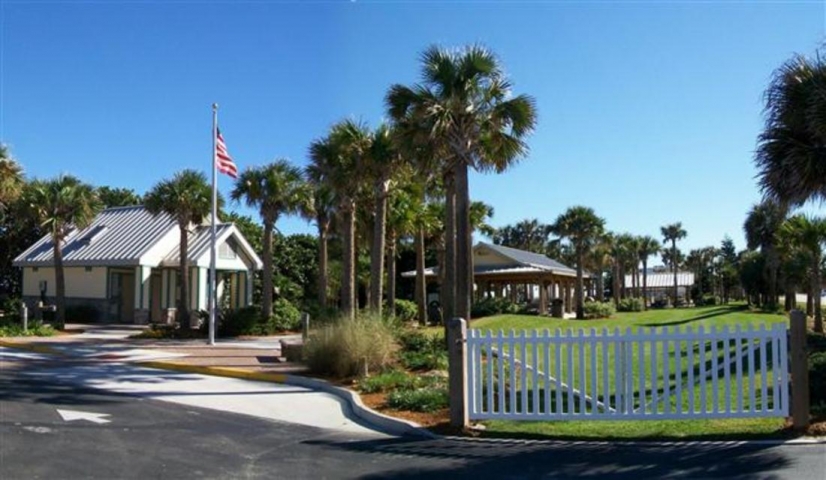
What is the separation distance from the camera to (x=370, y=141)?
76.9 ft

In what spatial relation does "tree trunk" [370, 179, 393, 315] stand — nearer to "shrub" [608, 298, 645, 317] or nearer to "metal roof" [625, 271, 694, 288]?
"shrub" [608, 298, 645, 317]

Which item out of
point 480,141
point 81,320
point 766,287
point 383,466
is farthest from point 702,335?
point 766,287

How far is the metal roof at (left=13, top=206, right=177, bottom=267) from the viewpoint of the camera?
34906 millimetres

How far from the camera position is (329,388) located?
13.0 metres

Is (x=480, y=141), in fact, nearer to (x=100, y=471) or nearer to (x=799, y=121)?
(x=799, y=121)

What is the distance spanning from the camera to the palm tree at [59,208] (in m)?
30.5

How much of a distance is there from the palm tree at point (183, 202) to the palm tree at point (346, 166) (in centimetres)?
610

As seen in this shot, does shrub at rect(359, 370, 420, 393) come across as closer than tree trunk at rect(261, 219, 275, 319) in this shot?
Yes

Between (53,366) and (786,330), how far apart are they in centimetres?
1475

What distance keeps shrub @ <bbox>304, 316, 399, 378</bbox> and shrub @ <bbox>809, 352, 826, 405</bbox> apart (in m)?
7.09

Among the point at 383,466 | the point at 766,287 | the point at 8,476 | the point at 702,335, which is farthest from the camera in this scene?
the point at 766,287

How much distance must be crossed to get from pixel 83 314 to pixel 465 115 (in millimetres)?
24571

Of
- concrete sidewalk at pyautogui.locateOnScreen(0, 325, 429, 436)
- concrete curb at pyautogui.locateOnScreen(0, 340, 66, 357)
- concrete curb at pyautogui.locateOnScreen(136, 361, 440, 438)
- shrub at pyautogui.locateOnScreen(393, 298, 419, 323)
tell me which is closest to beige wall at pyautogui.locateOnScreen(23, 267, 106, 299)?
concrete sidewalk at pyautogui.locateOnScreen(0, 325, 429, 436)

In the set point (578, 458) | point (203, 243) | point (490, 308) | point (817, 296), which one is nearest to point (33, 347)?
point (203, 243)
